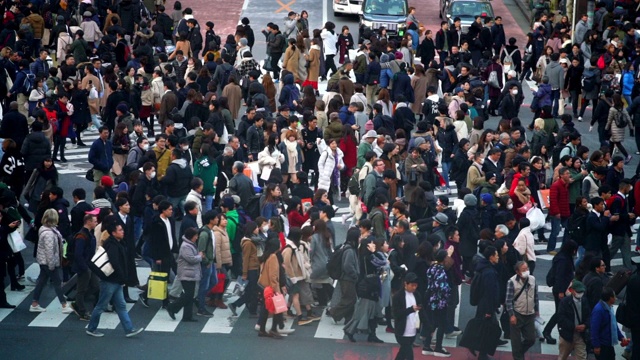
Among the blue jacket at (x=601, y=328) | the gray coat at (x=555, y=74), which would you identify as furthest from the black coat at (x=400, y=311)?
the gray coat at (x=555, y=74)

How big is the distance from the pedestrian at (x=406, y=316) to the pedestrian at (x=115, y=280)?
3.75m

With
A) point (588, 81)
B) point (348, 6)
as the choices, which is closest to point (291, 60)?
point (588, 81)

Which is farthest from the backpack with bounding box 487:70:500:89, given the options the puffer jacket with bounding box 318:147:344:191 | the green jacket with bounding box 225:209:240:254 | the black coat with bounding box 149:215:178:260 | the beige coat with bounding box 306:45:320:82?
the black coat with bounding box 149:215:178:260

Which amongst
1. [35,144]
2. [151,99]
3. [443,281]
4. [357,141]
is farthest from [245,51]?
[443,281]

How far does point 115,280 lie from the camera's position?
Result: 56.1 ft

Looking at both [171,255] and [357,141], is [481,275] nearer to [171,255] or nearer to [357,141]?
[171,255]

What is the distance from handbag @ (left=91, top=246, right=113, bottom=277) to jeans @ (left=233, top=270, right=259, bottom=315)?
2145 millimetres

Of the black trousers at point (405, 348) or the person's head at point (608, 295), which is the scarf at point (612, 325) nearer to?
the person's head at point (608, 295)

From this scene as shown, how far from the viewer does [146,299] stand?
18.8m

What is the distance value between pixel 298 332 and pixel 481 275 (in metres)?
2.88

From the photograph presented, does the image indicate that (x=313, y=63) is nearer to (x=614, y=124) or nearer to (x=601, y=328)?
(x=614, y=124)

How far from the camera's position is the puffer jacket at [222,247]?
60.0 ft

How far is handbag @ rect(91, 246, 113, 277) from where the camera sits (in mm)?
17000

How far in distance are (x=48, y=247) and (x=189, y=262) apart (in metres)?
2.18
